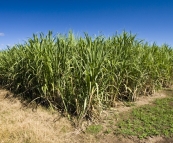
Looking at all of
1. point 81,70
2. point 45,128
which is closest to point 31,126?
point 45,128

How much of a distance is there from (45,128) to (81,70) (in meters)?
1.23

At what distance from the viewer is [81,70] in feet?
12.6

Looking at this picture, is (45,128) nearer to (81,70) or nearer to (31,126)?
(31,126)

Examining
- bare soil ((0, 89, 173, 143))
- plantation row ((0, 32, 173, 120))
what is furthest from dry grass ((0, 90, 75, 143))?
plantation row ((0, 32, 173, 120))

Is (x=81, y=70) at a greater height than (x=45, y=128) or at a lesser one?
greater

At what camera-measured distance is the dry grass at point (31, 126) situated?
3.44 metres

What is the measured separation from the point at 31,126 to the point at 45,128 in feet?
0.82

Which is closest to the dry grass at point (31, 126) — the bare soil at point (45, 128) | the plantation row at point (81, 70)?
the bare soil at point (45, 128)

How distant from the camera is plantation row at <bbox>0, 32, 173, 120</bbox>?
3895 mm

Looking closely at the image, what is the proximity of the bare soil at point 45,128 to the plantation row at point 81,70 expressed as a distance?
233mm

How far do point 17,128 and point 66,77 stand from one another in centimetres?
129

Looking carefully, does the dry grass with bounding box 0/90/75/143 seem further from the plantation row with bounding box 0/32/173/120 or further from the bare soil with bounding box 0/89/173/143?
the plantation row with bounding box 0/32/173/120

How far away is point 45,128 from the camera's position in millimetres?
3758

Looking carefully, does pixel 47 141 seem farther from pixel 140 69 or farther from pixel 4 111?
pixel 140 69
